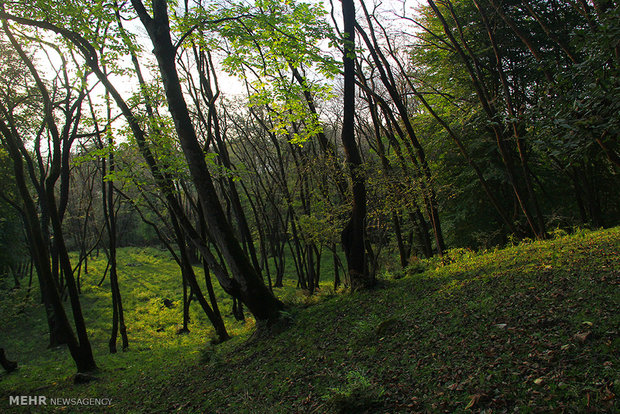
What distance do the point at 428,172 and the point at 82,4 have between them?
8.77 m

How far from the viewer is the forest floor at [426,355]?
9.38ft

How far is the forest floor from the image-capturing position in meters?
2.86

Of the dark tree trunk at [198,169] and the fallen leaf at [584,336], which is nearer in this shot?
the fallen leaf at [584,336]

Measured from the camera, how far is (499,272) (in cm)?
641

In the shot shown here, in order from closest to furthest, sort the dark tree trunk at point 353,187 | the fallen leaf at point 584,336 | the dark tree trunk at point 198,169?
1. the fallen leaf at point 584,336
2. the dark tree trunk at point 198,169
3. the dark tree trunk at point 353,187

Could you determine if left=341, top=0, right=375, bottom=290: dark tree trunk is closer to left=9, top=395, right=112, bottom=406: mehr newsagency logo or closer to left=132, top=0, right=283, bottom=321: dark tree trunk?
left=132, top=0, right=283, bottom=321: dark tree trunk

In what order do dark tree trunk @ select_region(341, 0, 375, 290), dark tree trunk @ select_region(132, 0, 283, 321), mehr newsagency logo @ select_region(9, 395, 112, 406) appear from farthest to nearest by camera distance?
dark tree trunk @ select_region(341, 0, 375, 290) < dark tree trunk @ select_region(132, 0, 283, 321) < mehr newsagency logo @ select_region(9, 395, 112, 406)

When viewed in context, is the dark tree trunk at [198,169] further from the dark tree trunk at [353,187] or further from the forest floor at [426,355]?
the dark tree trunk at [353,187]

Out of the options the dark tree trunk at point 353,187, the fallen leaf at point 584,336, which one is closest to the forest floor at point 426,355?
the fallen leaf at point 584,336

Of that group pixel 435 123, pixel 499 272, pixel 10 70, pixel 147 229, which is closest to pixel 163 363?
pixel 499 272

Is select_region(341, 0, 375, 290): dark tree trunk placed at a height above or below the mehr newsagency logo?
above

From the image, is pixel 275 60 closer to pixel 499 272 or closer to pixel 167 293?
pixel 499 272

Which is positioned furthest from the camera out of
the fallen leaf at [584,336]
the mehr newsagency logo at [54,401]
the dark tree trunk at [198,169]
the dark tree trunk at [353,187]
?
the dark tree trunk at [353,187]

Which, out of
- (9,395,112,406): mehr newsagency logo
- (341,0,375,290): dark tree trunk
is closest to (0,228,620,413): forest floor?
(9,395,112,406): mehr newsagency logo
